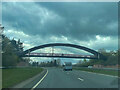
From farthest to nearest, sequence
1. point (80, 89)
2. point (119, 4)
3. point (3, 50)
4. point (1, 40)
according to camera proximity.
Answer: point (1, 40) → point (3, 50) → point (119, 4) → point (80, 89)

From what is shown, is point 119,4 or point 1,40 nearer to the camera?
point 119,4

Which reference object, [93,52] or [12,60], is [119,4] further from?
Answer: [93,52]

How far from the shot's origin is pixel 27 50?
112 m

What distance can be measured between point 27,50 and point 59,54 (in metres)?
17.9

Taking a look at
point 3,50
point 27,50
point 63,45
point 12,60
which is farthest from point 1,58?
point 63,45

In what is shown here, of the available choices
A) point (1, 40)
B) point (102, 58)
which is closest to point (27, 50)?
point (1, 40)

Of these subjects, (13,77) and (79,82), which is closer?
(79,82)

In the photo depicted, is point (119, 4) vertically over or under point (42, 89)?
over

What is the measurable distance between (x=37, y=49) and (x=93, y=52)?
32.2 metres

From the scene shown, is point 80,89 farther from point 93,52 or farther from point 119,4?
point 93,52

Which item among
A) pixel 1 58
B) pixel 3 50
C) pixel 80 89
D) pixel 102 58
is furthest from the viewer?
pixel 102 58

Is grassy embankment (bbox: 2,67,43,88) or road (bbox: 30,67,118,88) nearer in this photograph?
Answer: road (bbox: 30,67,118,88)

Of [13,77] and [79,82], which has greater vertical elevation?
[79,82]

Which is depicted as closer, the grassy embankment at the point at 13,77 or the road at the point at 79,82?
the road at the point at 79,82
